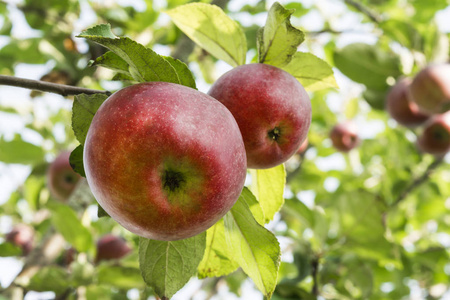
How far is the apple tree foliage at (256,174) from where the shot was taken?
94 centimetres

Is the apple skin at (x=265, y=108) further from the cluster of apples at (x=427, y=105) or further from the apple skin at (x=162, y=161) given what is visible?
the cluster of apples at (x=427, y=105)

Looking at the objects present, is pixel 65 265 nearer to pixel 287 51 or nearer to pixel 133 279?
pixel 133 279

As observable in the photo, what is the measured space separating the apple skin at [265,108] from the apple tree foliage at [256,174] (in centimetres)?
10

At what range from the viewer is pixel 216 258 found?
1.14 meters

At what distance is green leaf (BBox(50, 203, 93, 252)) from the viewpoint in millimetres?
1569

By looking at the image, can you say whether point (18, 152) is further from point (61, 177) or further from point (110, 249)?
point (110, 249)

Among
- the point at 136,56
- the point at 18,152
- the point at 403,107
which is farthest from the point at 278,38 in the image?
the point at 18,152

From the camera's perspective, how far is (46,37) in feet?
8.56

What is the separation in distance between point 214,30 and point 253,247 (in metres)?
0.60

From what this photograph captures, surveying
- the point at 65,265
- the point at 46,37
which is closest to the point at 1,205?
the point at 65,265

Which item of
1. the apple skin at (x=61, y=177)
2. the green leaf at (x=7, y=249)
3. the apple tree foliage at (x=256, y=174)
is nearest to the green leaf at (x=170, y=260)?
the apple tree foliage at (x=256, y=174)

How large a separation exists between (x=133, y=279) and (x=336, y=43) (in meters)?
2.49

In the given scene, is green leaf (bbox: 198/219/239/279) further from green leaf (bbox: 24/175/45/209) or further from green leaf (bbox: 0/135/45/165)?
green leaf (bbox: 24/175/45/209)

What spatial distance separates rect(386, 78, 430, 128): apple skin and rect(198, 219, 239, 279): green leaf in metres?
1.76
